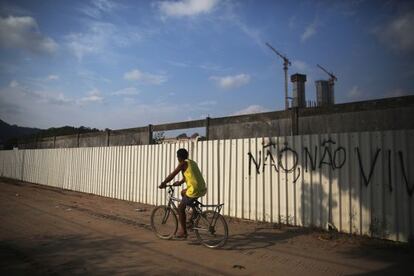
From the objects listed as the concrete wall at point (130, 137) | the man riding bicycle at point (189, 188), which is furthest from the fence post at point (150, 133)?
the man riding bicycle at point (189, 188)

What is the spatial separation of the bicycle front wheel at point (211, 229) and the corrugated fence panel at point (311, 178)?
2.35 meters

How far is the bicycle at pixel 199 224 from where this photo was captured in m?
6.23

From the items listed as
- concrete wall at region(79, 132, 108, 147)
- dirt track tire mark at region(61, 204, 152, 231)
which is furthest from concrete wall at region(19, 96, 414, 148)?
concrete wall at region(79, 132, 108, 147)

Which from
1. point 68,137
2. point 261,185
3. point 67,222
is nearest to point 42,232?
point 67,222

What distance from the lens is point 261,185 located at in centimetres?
853

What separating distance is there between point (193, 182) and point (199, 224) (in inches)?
30.7

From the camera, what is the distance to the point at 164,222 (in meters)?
7.16

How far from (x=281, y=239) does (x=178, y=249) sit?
2075 millimetres

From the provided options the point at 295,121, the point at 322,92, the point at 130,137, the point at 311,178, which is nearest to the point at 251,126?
the point at 295,121

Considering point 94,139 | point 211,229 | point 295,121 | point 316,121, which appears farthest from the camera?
point 94,139

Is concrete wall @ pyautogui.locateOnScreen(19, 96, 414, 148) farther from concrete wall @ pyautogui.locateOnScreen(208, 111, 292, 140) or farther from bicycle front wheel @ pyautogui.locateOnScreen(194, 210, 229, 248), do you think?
bicycle front wheel @ pyautogui.locateOnScreen(194, 210, 229, 248)

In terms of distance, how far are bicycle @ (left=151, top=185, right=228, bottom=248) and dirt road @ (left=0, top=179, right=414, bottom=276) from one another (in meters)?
0.19

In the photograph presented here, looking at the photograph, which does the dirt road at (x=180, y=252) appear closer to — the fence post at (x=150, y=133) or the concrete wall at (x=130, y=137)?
the fence post at (x=150, y=133)

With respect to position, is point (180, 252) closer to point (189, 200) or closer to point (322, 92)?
point (189, 200)
